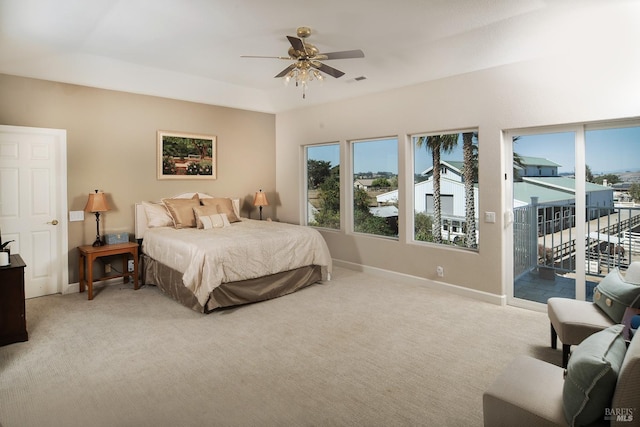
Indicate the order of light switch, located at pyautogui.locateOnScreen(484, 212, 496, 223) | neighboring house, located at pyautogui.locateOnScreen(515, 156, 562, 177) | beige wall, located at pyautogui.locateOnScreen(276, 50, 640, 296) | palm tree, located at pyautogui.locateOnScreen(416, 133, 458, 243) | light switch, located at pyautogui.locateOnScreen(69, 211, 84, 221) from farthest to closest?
1. palm tree, located at pyautogui.locateOnScreen(416, 133, 458, 243)
2. light switch, located at pyautogui.locateOnScreen(69, 211, 84, 221)
3. light switch, located at pyautogui.locateOnScreen(484, 212, 496, 223)
4. neighboring house, located at pyautogui.locateOnScreen(515, 156, 562, 177)
5. beige wall, located at pyautogui.locateOnScreen(276, 50, 640, 296)

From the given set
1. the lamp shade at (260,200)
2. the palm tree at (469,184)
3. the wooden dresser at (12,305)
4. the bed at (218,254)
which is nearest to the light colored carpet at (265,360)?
the wooden dresser at (12,305)

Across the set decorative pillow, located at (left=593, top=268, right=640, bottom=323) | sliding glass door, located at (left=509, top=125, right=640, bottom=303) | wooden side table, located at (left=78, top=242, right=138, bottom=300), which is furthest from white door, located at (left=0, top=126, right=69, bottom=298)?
decorative pillow, located at (left=593, top=268, right=640, bottom=323)

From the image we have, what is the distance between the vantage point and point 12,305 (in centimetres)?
332

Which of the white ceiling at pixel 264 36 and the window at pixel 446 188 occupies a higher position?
the white ceiling at pixel 264 36

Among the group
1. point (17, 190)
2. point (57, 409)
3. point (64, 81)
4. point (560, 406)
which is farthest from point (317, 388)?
point (64, 81)

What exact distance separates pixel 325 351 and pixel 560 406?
6.11 feet

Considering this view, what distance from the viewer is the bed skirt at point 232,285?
4.14 metres

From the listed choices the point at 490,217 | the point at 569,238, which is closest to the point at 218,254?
the point at 490,217

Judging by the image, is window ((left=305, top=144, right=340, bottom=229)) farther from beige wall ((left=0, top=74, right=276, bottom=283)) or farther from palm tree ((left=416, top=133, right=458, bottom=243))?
palm tree ((left=416, top=133, right=458, bottom=243))

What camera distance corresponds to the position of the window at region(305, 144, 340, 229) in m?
6.46

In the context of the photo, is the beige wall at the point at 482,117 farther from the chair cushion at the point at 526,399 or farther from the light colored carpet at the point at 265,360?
the chair cushion at the point at 526,399

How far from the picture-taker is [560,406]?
1687 millimetres

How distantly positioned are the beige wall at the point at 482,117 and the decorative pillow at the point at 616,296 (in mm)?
1441

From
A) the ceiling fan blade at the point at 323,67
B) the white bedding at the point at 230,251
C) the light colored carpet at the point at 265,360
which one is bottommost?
the light colored carpet at the point at 265,360
